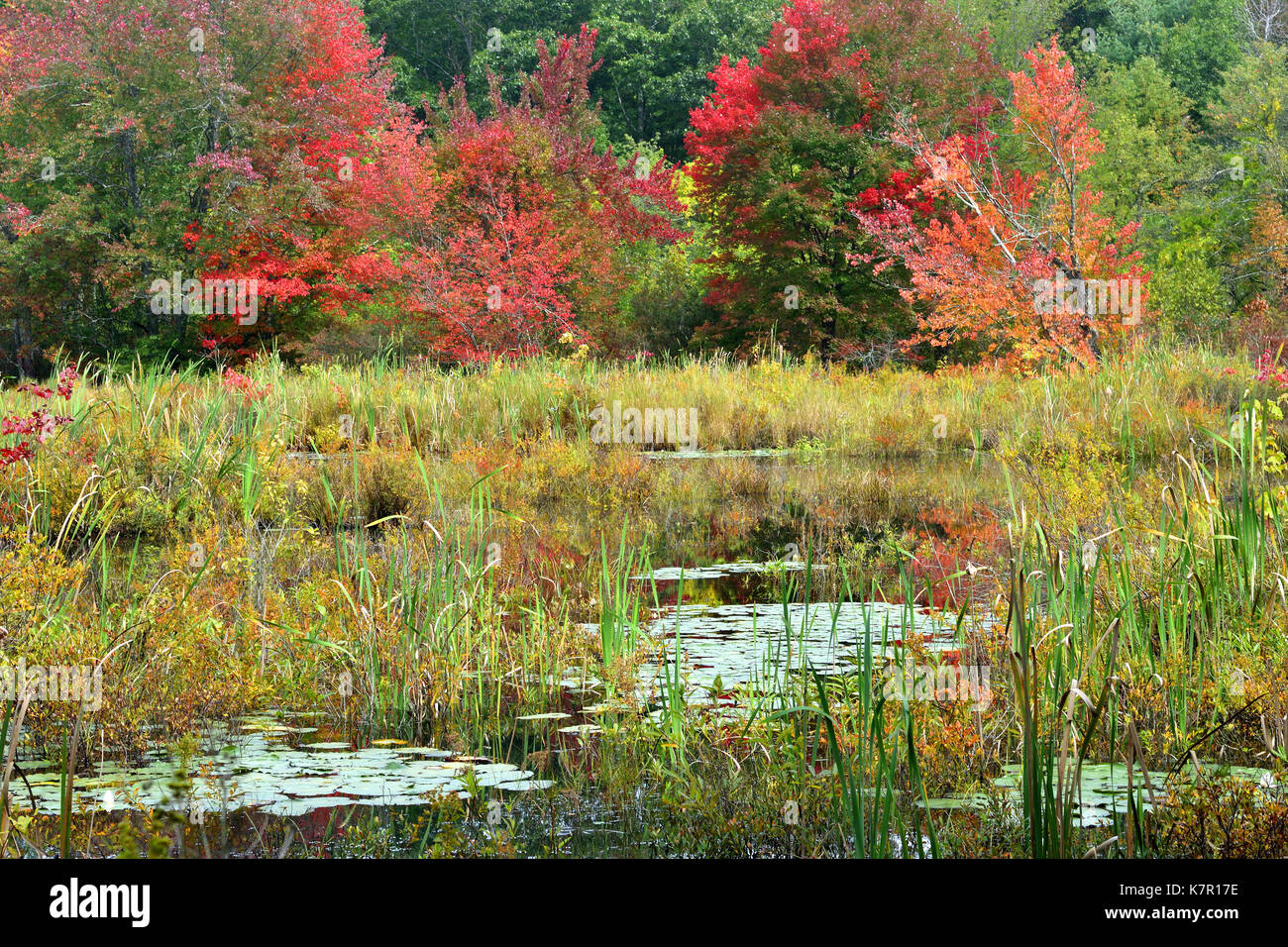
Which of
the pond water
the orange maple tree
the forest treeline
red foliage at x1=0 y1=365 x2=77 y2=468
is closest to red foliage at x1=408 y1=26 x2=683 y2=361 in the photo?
the forest treeline

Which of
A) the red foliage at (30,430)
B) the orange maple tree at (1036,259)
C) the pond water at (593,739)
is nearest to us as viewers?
the pond water at (593,739)

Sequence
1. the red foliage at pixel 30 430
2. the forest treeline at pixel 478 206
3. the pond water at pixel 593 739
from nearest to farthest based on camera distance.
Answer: the pond water at pixel 593 739, the red foliage at pixel 30 430, the forest treeline at pixel 478 206

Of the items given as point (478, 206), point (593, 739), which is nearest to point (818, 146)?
point (478, 206)

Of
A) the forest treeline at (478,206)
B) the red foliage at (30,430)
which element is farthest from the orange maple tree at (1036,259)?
the red foliage at (30,430)

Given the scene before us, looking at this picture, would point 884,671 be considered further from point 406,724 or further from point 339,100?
point 339,100

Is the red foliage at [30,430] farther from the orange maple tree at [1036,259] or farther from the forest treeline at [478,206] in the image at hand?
the forest treeline at [478,206]

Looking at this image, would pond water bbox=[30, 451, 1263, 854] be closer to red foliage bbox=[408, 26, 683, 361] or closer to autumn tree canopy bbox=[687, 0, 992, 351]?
red foliage bbox=[408, 26, 683, 361]

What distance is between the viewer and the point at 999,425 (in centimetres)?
1112

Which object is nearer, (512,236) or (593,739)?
(593,739)

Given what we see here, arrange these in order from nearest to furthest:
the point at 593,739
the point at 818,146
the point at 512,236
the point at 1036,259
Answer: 1. the point at 593,739
2. the point at 1036,259
3. the point at 818,146
4. the point at 512,236

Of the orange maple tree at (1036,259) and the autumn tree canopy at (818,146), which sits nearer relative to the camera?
the orange maple tree at (1036,259)

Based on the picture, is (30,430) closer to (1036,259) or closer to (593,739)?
(593,739)

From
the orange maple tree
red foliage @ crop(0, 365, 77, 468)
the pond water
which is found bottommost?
the pond water

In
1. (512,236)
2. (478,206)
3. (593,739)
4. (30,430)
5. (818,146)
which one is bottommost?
(593,739)
